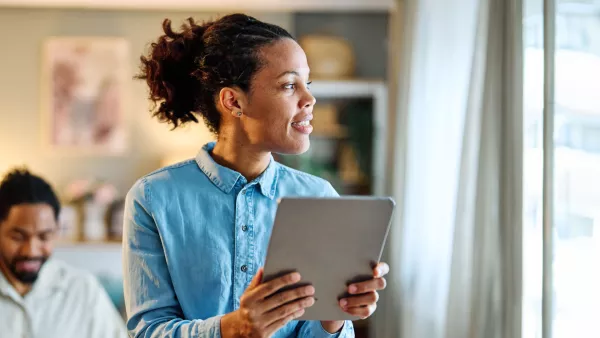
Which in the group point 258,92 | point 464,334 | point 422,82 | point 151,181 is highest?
point 422,82

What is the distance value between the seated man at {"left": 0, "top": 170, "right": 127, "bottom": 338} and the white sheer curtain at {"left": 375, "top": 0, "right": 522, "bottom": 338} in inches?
54.5

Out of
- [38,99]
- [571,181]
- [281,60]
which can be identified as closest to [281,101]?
[281,60]

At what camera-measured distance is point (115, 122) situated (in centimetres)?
520

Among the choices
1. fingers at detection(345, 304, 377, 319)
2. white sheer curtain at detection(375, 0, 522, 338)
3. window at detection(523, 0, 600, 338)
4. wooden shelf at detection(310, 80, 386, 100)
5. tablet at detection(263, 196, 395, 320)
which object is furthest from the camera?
wooden shelf at detection(310, 80, 386, 100)

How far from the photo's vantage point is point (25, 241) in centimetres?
309

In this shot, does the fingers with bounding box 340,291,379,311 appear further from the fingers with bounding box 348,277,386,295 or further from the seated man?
the seated man

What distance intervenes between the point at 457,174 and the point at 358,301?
1658 millimetres

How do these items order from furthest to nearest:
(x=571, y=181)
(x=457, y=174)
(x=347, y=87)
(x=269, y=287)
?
(x=347, y=87)
(x=457, y=174)
(x=571, y=181)
(x=269, y=287)

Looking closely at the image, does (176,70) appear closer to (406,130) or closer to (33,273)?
(33,273)

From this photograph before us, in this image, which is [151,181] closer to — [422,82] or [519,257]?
[519,257]

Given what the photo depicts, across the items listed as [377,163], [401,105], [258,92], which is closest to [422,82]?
[401,105]

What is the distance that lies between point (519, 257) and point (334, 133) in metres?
3.02

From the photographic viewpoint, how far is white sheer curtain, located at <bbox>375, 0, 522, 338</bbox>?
2.05m

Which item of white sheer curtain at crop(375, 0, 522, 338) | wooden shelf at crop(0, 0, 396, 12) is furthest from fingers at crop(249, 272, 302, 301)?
wooden shelf at crop(0, 0, 396, 12)
